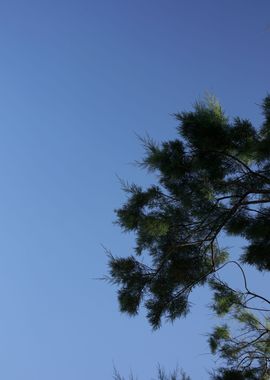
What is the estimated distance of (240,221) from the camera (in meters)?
5.83

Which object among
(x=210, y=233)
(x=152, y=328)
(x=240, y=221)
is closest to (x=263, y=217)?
(x=240, y=221)

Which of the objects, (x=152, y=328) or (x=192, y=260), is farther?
(x=192, y=260)

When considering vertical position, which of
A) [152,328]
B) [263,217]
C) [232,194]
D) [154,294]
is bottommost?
[152,328]

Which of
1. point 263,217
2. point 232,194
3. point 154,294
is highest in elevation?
point 232,194

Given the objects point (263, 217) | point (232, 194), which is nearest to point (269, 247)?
point (263, 217)

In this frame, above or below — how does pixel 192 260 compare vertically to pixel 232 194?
below

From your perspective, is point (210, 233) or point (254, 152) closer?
point (254, 152)

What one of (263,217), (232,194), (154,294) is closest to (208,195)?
(232,194)

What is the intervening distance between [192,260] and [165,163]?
47.6 inches

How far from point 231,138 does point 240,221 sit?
3.24ft

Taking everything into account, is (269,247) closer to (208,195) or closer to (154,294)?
(208,195)

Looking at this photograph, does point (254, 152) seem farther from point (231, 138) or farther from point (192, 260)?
point (192, 260)

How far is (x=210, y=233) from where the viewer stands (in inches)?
231

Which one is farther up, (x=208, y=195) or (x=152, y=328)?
(x=208, y=195)
